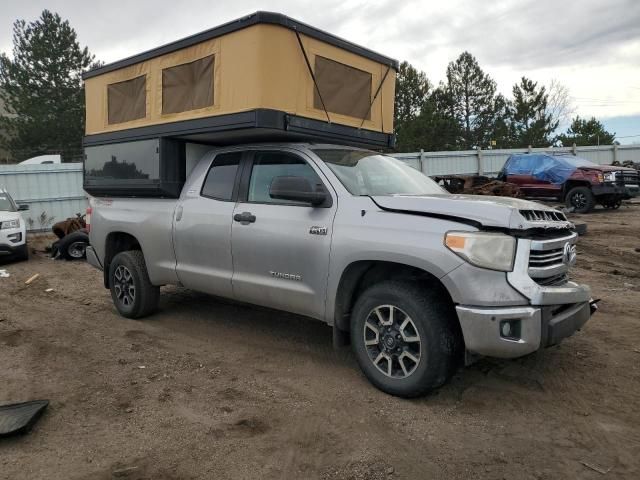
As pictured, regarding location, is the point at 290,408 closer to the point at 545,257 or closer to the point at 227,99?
Result: the point at 545,257

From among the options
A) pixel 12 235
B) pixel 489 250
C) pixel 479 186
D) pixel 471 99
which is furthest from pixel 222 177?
pixel 471 99

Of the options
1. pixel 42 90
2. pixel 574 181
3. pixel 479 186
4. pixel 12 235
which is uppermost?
pixel 42 90

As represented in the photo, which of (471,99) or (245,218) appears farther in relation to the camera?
(471,99)

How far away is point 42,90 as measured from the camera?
30.4 metres

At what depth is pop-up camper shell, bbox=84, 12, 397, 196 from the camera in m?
4.61

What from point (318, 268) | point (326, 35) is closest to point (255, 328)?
point (318, 268)

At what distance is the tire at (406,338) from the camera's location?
355 cm

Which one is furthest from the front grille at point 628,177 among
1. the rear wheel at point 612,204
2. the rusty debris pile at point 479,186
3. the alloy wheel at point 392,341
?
the alloy wheel at point 392,341

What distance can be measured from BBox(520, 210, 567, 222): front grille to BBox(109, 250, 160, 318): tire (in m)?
4.16

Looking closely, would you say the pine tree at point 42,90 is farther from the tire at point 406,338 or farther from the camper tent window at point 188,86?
the tire at point 406,338

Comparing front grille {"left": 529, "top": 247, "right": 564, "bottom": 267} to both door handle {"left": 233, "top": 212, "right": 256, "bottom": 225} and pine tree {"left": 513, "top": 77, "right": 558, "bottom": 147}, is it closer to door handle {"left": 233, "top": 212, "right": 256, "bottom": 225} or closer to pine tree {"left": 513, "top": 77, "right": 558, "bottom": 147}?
door handle {"left": 233, "top": 212, "right": 256, "bottom": 225}

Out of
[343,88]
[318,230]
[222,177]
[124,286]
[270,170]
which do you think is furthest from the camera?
[124,286]

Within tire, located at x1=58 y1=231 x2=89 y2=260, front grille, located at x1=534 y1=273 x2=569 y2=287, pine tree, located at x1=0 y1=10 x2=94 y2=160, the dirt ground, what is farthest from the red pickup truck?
pine tree, located at x1=0 y1=10 x2=94 y2=160

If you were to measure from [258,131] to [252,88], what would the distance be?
15.8 inches
